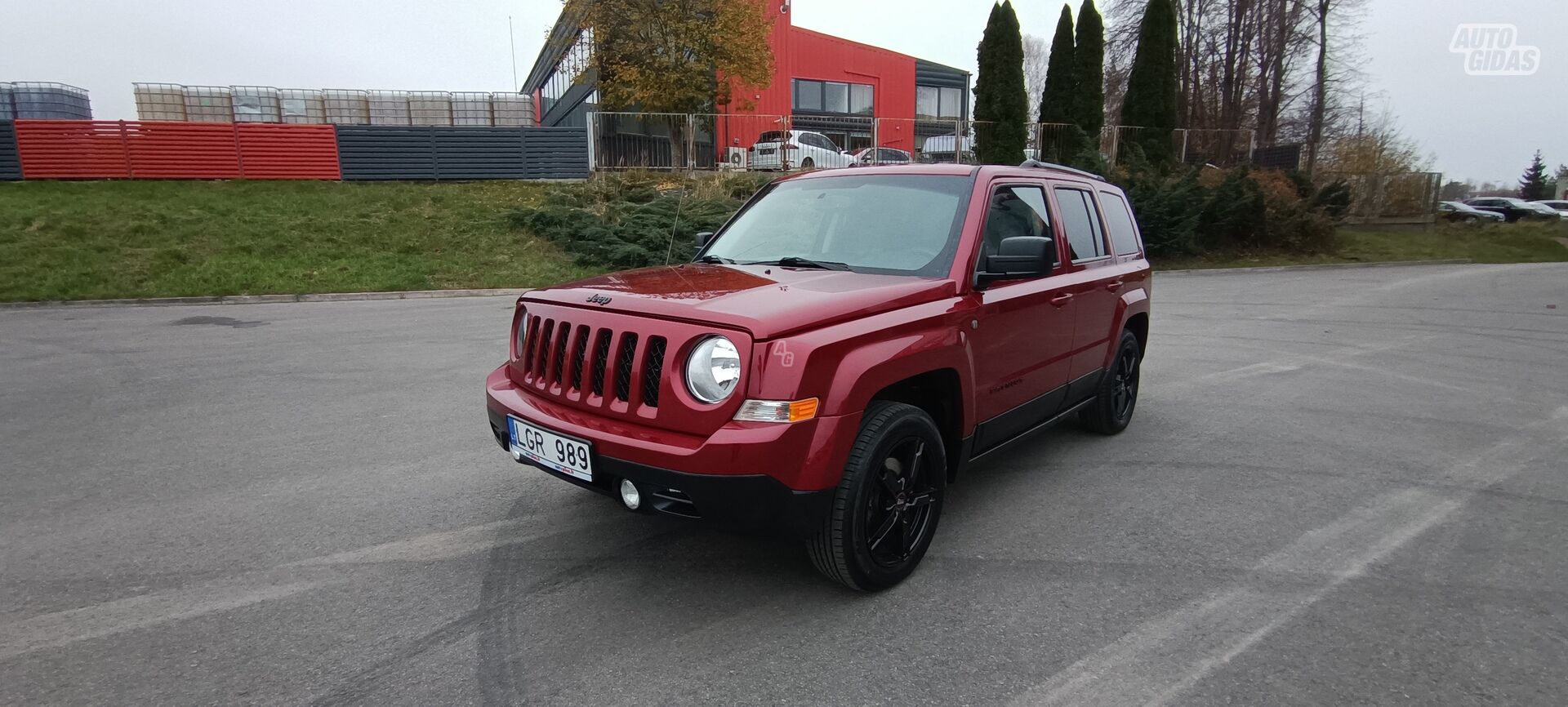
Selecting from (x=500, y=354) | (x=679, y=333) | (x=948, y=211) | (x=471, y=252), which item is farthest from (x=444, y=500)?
(x=471, y=252)

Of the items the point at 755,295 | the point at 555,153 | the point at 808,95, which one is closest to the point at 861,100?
the point at 808,95

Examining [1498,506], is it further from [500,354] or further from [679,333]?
[500,354]

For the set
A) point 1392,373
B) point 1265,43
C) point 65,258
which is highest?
point 1265,43

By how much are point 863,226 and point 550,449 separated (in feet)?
6.13

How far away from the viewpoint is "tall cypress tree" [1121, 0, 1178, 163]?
2584cm

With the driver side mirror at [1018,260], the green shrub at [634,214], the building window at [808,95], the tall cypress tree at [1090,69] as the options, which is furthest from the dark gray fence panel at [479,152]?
the driver side mirror at [1018,260]

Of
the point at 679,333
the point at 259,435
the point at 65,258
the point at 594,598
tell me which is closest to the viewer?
the point at 679,333

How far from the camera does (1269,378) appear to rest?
7551 mm

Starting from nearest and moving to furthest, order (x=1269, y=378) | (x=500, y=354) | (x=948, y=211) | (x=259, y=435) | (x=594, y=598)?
1. (x=594, y=598)
2. (x=948, y=211)
3. (x=259, y=435)
4. (x=1269, y=378)
5. (x=500, y=354)

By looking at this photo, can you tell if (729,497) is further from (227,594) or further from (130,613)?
(130,613)

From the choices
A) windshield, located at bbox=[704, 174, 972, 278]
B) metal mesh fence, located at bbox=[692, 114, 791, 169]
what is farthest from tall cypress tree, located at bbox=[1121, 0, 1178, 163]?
windshield, located at bbox=[704, 174, 972, 278]

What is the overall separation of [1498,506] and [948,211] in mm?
3380

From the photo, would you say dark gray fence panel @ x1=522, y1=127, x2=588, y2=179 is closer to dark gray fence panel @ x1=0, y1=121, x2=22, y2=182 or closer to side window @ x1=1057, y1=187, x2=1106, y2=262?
dark gray fence panel @ x1=0, y1=121, x2=22, y2=182

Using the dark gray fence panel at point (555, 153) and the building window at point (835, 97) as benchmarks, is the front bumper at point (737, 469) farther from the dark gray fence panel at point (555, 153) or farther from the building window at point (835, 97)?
the building window at point (835, 97)
